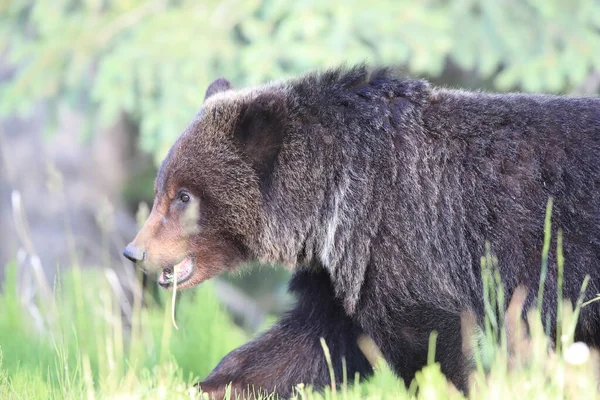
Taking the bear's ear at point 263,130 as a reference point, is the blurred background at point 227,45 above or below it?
above

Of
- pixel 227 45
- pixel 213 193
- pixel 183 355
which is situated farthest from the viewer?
pixel 227 45

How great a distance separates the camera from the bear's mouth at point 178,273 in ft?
16.4

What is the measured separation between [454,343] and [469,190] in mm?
760

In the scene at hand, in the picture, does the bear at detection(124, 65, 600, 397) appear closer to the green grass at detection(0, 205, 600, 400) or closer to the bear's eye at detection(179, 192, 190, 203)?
the bear's eye at detection(179, 192, 190, 203)

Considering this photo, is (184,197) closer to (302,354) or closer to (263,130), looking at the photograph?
(263,130)

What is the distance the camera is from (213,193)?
4957mm

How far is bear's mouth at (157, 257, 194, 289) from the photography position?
4.98m

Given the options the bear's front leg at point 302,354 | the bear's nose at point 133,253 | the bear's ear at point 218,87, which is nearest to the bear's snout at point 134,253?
the bear's nose at point 133,253

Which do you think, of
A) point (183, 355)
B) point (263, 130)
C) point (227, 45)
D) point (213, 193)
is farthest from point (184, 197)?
point (227, 45)

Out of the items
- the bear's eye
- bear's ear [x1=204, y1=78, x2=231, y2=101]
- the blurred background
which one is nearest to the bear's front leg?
the bear's eye

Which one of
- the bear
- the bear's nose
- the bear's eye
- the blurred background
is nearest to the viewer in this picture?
the bear

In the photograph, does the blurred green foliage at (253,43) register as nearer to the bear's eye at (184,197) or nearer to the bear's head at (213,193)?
the bear's head at (213,193)

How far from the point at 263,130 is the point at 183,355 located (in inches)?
74.8

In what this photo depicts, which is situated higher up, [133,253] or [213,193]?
[213,193]
